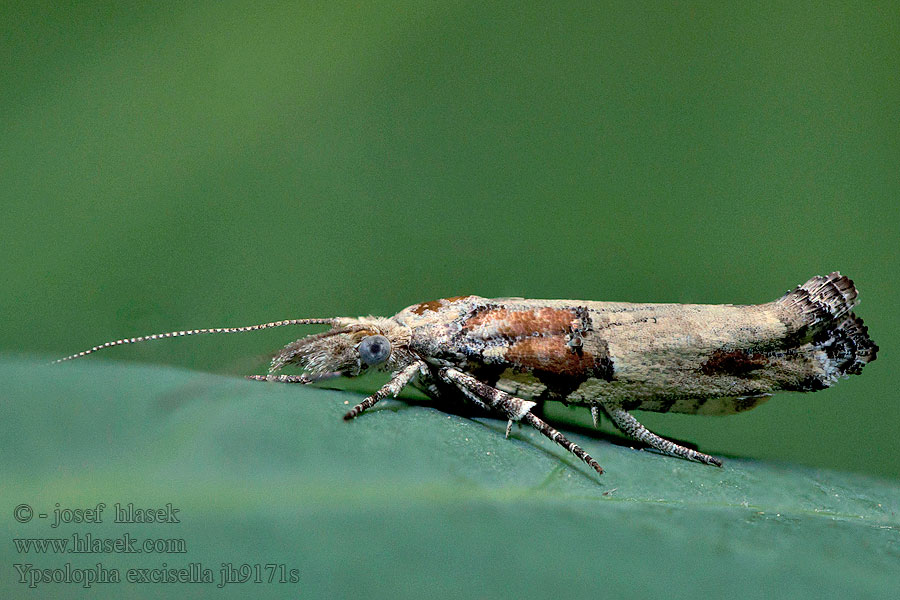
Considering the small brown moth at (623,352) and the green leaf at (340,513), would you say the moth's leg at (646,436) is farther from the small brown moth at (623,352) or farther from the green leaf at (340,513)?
the green leaf at (340,513)

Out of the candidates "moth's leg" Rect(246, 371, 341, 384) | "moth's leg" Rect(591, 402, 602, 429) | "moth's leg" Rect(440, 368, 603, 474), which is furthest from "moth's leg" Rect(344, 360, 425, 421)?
"moth's leg" Rect(591, 402, 602, 429)

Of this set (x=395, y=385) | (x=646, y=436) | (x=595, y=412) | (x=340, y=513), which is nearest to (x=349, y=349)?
(x=395, y=385)

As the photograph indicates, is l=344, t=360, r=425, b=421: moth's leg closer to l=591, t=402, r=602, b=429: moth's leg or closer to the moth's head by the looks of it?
the moth's head

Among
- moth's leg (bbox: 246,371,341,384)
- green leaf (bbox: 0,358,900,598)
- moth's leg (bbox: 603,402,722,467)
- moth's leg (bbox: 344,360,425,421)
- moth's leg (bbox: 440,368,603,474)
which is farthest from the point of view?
moth's leg (bbox: 246,371,341,384)

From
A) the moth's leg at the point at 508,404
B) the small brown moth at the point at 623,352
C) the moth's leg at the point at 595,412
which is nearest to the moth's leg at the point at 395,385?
the small brown moth at the point at 623,352

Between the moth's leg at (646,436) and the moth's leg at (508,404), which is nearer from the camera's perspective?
the moth's leg at (508,404)

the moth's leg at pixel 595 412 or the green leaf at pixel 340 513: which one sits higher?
the moth's leg at pixel 595 412
